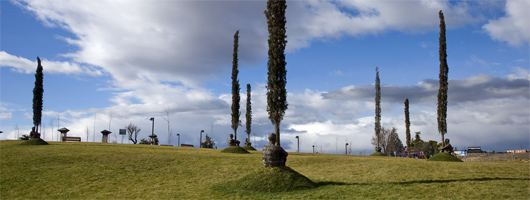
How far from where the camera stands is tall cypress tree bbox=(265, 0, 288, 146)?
24.6 metres

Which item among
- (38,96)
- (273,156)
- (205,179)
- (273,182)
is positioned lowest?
(205,179)

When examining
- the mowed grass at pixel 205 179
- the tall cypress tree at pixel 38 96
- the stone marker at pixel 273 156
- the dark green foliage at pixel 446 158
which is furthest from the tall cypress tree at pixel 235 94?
the stone marker at pixel 273 156

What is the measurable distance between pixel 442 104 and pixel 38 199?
1517 inches

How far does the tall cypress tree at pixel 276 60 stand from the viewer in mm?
24562

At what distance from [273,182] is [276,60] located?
1070cm

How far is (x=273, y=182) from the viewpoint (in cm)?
1686

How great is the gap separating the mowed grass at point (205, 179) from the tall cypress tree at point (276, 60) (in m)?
4.62

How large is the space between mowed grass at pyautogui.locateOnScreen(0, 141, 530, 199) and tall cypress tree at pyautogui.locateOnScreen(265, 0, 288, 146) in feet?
15.2

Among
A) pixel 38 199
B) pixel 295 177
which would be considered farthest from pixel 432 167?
pixel 38 199

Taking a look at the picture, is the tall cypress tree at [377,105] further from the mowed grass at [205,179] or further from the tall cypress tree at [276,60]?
the tall cypress tree at [276,60]

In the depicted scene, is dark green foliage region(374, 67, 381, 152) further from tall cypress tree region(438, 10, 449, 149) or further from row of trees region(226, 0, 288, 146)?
row of trees region(226, 0, 288, 146)

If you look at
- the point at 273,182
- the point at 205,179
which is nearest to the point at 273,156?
the point at 273,182

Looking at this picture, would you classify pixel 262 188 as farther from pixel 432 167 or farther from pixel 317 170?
pixel 432 167

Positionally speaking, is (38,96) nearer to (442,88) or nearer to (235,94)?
(235,94)
